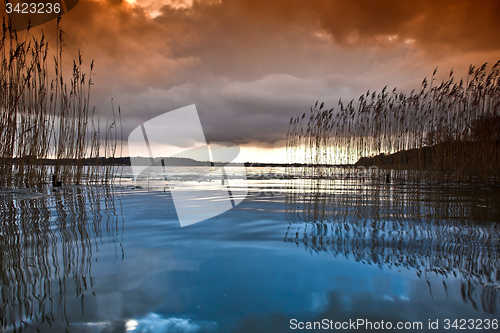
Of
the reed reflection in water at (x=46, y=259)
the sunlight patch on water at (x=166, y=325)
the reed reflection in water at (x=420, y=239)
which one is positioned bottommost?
the reed reflection in water at (x=420, y=239)

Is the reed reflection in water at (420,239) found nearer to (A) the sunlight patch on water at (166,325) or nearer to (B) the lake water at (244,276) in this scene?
(B) the lake water at (244,276)

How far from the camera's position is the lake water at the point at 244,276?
1150mm

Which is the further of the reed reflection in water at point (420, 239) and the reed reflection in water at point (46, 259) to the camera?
the reed reflection in water at point (420, 239)

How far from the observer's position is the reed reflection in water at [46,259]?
3.85 ft

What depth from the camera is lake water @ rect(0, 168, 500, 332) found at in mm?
1150

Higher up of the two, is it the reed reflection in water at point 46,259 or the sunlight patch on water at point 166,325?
the reed reflection in water at point 46,259

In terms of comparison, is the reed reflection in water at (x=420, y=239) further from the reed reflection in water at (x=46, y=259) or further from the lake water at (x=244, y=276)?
the reed reflection in water at (x=46, y=259)

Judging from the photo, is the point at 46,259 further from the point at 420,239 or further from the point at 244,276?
the point at 420,239

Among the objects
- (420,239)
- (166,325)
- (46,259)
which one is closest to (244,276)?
(166,325)

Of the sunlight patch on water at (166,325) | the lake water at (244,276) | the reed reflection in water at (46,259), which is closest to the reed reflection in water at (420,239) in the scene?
the lake water at (244,276)

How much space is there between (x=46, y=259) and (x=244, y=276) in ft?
4.47

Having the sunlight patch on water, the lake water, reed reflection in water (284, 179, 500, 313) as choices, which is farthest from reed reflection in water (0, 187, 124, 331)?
reed reflection in water (284, 179, 500, 313)

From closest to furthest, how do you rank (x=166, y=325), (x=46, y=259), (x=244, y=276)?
(x=166, y=325) < (x=244, y=276) < (x=46, y=259)

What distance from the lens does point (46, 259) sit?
1.76 metres
